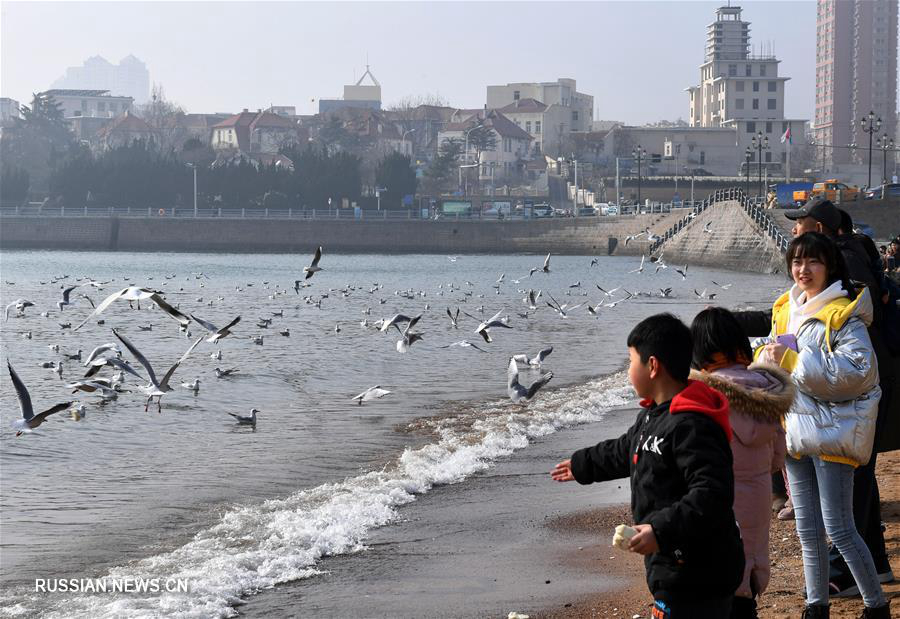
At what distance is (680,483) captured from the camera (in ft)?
11.2

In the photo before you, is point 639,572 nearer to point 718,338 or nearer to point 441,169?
point 718,338

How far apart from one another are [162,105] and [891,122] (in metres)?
96.9

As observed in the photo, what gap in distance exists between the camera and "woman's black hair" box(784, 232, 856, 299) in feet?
14.7

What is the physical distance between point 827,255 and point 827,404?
0.57 m

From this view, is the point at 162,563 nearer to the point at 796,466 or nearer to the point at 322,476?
the point at 322,476

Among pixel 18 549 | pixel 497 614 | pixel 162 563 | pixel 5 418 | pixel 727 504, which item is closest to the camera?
pixel 727 504

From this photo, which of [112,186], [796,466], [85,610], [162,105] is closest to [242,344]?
[85,610]

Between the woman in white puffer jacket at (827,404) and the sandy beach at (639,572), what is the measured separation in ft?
1.85

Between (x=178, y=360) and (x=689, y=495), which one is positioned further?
(x=178, y=360)

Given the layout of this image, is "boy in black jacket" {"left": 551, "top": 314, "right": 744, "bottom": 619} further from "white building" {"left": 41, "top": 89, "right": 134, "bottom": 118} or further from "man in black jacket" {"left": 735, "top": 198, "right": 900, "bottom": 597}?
"white building" {"left": 41, "top": 89, "right": 134, "bottom": 118}

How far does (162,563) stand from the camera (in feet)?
23.5

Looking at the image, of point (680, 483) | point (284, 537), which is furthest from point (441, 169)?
point (680, 483)

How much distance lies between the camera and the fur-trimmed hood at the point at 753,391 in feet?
12.5

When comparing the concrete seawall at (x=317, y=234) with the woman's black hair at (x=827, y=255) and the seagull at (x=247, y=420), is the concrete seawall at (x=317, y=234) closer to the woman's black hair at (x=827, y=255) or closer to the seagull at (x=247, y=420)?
the seagull at (x=247, y=420)
